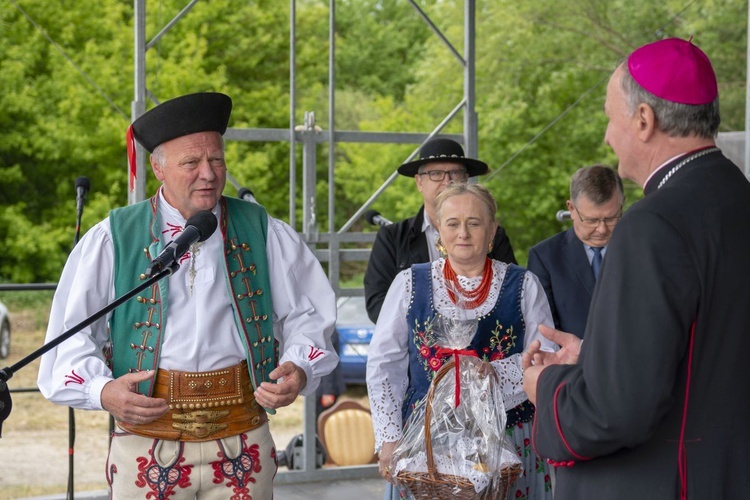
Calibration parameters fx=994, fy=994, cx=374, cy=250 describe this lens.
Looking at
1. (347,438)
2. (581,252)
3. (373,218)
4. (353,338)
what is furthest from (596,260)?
(353,338)

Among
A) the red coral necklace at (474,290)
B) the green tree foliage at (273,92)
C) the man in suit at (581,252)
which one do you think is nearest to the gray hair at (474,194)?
the red coral necklace at (474,290)

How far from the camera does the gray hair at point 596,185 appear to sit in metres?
3.58

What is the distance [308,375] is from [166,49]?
57.7 ft

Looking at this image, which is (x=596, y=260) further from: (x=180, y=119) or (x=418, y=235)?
(x=180, y=119)

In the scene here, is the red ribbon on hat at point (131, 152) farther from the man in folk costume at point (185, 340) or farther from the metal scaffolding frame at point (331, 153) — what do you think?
the metal scaffolding frame at point (331, 153)

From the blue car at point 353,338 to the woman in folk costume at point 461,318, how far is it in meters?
8.15

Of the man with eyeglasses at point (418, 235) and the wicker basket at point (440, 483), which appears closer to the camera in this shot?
the wicker basket at point (440, 483)

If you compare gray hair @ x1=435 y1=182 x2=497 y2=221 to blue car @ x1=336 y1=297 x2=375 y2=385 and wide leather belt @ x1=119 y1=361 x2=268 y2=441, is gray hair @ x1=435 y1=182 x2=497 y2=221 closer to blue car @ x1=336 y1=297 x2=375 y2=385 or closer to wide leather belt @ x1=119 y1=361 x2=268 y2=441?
wide leather belt @ x1=119 y1=361 x2=268 y2=441

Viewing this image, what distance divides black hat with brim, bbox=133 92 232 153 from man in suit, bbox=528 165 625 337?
1.44m

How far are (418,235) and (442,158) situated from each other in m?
0.33

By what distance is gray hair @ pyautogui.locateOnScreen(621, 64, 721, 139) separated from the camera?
6.13ft

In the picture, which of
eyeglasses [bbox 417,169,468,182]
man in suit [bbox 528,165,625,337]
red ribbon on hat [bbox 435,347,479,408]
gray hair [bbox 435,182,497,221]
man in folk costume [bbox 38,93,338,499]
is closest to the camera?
man in folk costume [bbox 38,93,338,499]

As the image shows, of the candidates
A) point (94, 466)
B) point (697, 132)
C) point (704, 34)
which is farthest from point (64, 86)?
point (697, 132)

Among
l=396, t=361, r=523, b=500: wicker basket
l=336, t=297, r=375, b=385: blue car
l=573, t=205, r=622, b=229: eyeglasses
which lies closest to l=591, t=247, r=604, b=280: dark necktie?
l=573, t=205, r=622, b=229: eyeglasses
